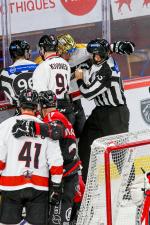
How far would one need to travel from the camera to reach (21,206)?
16.8 ft

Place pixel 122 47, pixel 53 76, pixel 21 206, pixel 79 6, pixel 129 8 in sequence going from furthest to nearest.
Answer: pixel 129 8, pixel 79 6, pixel 122 47, pixel 53 76, pixel 21 206

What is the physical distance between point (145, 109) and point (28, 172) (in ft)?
10.1

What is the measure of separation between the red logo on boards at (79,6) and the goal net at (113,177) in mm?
2145

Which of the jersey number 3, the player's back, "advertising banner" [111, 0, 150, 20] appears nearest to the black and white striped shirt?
"advertising banner" [111, 0, 150, 20]

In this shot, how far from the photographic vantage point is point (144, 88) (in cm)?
783

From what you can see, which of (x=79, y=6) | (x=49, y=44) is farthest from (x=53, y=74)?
(x=79, y=6)

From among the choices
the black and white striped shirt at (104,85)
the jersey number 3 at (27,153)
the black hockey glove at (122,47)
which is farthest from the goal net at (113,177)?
the black hockey glove at (122,47)

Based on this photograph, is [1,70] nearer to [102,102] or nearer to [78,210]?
[102,102]

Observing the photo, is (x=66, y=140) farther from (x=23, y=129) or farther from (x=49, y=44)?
(x=49, y=44)

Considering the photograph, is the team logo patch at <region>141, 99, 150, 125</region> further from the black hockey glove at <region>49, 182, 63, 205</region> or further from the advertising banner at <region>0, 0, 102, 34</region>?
the black hockey glove at <region>49, 182, 63, 205</region>

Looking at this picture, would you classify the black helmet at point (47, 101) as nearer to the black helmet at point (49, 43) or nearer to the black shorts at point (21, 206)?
the black shorts at point (21, 206)

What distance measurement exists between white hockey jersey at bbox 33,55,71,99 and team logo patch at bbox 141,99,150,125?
164cm

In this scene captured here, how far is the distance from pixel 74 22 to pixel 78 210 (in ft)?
7.55

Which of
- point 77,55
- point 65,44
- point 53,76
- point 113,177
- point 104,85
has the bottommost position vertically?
point 113,177
